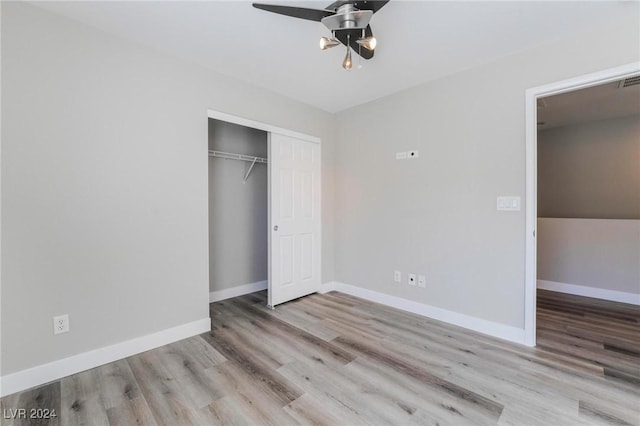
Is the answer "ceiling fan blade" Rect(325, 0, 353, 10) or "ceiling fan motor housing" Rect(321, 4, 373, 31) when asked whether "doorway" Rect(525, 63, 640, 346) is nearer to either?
"ceiling fan motor housing" Rect(321, 4, 373, 31)

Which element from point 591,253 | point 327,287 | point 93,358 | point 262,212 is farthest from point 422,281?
point 93,358

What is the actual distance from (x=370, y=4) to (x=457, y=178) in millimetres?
1844

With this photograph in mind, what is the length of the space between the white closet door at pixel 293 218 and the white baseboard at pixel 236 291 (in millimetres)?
690

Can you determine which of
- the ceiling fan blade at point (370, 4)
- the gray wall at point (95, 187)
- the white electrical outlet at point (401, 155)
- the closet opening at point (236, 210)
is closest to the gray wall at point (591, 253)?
the white electrical outlet at point (401, 155)

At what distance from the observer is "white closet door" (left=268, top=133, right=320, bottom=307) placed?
3270mm

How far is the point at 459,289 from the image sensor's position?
109 inches

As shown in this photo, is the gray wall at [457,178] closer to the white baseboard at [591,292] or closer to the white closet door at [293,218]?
the white closet door at [293,218]

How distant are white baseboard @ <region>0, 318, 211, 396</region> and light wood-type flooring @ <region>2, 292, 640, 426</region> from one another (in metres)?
0.06

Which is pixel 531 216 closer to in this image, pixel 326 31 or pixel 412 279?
pixel 412 279

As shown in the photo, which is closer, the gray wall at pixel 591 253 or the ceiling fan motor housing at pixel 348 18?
the ceiling fan motor housing at pixel 348 18

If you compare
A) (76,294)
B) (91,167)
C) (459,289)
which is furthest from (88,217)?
(459,289)

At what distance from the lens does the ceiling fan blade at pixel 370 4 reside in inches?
62.5

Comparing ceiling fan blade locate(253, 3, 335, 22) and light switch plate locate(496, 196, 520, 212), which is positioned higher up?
ceiling fan blade locate(253, 3, 335, 22)

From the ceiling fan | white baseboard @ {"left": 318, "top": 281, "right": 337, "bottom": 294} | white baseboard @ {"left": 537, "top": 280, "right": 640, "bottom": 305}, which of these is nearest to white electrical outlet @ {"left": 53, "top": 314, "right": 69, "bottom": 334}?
the ceiling fan
